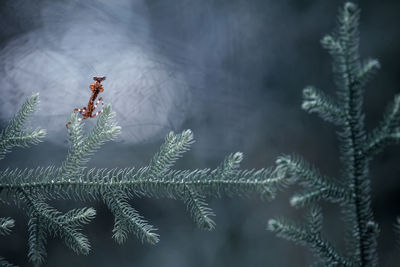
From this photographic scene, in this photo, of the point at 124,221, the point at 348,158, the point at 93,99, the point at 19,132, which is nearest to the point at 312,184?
the point at 348,158

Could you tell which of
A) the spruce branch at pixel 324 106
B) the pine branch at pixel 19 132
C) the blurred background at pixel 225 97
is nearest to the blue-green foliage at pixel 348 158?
the spruce branch at pixel 324 106

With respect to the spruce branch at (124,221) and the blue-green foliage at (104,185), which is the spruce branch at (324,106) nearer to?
the blue-green foliage at (104,185)

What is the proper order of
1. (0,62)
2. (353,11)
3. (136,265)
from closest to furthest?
(353,11), (0,62), (136,265)

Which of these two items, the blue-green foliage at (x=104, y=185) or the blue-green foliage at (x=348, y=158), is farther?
the blue-green foliage at (x=104, y=185)

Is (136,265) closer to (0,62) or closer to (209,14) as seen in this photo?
(0,62)

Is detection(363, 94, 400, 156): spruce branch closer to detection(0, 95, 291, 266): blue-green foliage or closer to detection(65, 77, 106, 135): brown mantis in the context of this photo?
detection(0, 95, 291, 266): blue-green foliage

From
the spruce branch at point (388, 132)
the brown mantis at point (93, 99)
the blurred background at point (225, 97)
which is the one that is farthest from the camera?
the blurred background at point (225, 97)

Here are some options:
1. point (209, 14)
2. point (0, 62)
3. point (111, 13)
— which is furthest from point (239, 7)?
point (0, 62)

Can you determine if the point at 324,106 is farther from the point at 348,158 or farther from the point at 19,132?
the point at 19,132
